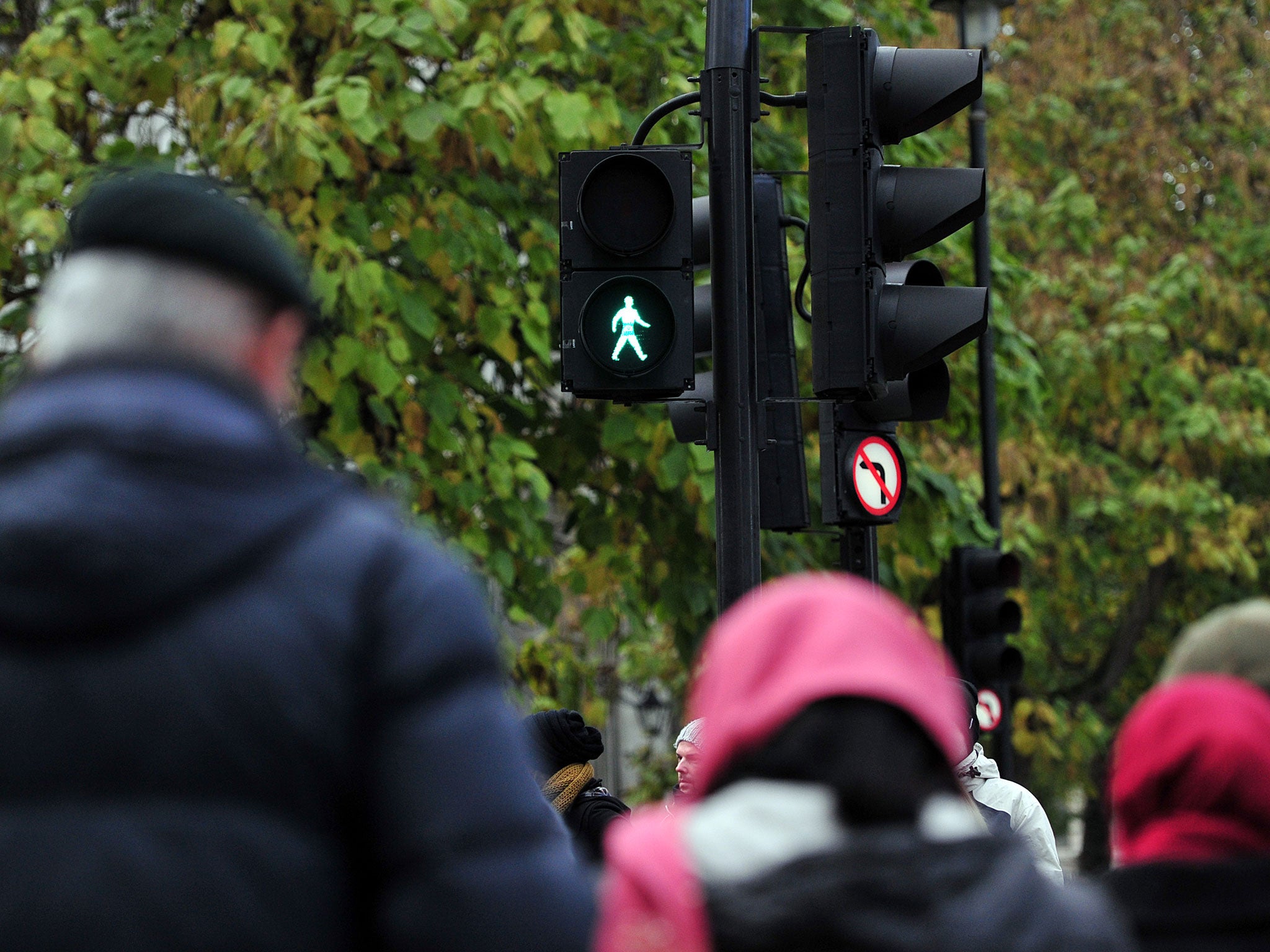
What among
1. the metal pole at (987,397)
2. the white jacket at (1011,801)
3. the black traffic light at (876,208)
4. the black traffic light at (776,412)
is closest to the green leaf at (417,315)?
the black traffic light at (776,412)

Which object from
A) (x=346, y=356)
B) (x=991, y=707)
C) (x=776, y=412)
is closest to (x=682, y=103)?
(x=776, y=412)

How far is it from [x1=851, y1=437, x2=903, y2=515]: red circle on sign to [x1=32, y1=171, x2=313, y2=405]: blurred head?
4.86 m

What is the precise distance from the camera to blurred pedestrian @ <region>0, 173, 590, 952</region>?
76.2 inches

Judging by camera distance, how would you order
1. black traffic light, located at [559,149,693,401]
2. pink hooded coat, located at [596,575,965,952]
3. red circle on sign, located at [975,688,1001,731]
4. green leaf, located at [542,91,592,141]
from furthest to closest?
red circle on sign, located at [975,688,1001,731]
green leaf, located at [542,91,592,141]
black traffic light, located at [559,149,693,401]
pink hooded coat, located at [596,575,965,952]

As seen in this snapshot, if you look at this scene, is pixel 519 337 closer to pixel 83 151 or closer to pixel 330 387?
pixel 330 387

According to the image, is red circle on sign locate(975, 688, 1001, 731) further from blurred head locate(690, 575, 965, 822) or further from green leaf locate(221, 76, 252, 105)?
blurred head locate(690, 575, 965, 822)

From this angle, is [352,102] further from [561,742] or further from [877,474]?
[561,742]

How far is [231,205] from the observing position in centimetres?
222

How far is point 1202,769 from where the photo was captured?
2.37m

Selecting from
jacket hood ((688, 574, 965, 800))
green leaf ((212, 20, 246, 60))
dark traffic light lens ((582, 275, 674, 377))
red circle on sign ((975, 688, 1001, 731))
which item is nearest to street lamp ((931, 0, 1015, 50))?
red circle on sign ((975, 688, 1001, 731))

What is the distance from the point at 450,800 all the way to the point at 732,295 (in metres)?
4.17

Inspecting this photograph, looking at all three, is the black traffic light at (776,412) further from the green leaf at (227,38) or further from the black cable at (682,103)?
the green leaf at (227,38)

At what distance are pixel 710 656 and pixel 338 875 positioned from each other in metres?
0.54

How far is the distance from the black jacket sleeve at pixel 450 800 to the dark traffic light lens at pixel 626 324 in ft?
13.0
